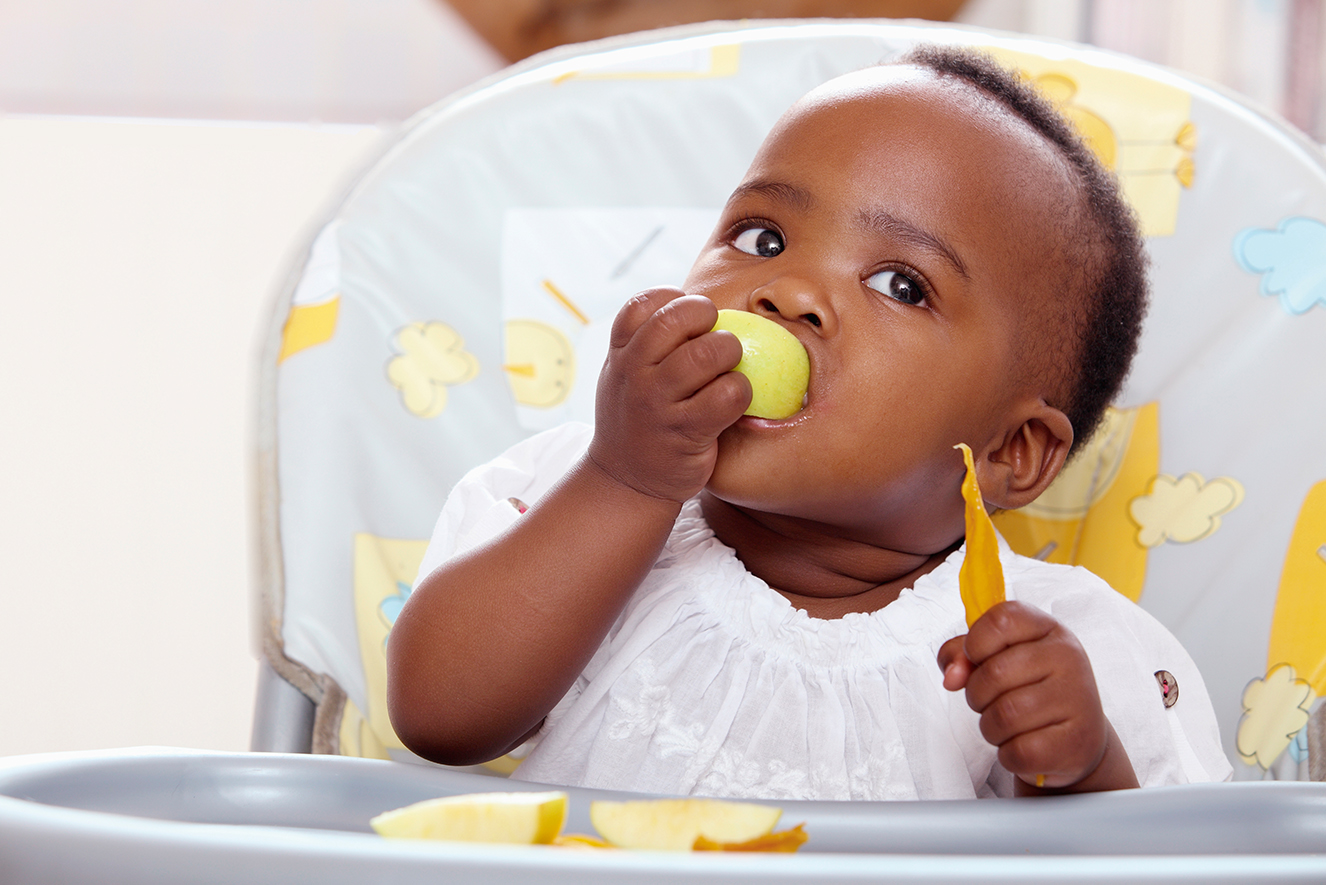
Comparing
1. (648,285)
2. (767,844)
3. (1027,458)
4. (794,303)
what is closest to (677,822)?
(767,844)

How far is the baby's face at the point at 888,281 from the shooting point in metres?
0.57

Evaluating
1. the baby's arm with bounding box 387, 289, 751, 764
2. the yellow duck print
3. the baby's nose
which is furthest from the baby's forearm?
the yellow duck print

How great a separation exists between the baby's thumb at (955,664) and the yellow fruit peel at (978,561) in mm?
11

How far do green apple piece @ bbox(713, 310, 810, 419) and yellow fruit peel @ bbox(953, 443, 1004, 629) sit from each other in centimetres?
9

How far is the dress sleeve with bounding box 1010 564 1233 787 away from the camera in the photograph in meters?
0.58

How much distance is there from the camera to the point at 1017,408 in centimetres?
66

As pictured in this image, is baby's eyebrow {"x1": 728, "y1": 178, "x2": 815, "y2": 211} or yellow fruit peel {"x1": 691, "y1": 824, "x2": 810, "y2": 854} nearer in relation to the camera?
yellow fruit peel {"x1": 691, "y1": 824, "x2": 810, "y2": 854}

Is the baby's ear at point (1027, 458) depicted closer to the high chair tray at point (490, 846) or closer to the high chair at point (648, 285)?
the high chair at point (648, 285)

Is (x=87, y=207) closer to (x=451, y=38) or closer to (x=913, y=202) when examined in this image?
(x=451, y=38)

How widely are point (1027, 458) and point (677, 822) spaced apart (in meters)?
0.43

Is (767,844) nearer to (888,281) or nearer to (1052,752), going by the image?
(1052,752)

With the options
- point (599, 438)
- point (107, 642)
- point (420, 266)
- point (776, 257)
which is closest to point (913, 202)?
point (776, 257)

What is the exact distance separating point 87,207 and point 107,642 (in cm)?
49

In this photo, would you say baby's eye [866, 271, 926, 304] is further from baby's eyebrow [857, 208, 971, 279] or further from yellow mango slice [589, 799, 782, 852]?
yellow mango slice [589, 799, 782, 852]
